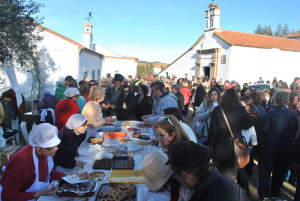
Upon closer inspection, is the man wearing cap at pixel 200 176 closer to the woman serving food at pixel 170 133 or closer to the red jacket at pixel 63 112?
the woman serving food at pixel 170 133

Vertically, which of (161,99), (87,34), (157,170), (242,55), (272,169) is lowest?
(272,169)

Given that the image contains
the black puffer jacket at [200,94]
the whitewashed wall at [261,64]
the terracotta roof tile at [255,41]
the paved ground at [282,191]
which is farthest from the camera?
the terracotta roof tile at [255,41]

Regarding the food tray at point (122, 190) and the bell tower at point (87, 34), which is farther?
the bell tower at point (87, 34)

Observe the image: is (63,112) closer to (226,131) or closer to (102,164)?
(102,164)

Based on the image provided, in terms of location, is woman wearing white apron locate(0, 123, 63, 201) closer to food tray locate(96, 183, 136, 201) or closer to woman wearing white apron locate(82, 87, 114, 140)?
food tray locate(96, 183, 136, 201)

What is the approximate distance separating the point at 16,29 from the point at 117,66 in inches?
792

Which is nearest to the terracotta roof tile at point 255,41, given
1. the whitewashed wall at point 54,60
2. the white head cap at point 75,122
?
the whitewashed wall at point 54,60

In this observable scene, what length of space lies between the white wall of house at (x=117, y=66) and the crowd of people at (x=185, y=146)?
2115 centimetres

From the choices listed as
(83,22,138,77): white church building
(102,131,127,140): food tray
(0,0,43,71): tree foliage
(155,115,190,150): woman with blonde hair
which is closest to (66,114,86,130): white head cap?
(155,115,190,150): woman with blonde hair

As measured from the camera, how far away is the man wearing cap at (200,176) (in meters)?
1.28

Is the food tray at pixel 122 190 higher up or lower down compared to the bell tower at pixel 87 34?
lower down

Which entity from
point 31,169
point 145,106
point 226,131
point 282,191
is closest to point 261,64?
point 145,106

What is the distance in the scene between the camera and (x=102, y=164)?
9.21ft

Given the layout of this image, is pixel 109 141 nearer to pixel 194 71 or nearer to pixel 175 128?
pixel 175 128
